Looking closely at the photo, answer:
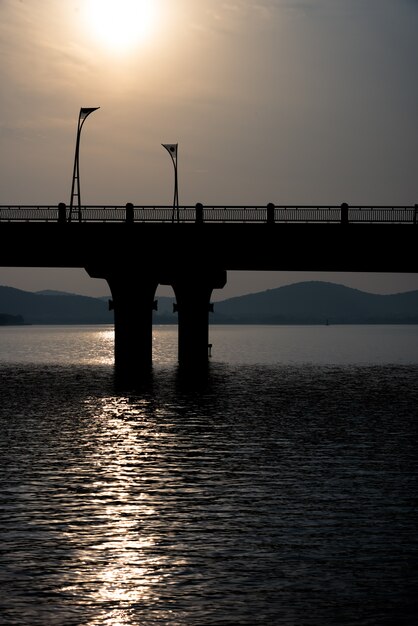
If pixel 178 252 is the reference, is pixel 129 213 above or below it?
above

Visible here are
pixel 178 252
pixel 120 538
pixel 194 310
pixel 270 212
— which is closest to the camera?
pixel 120 538

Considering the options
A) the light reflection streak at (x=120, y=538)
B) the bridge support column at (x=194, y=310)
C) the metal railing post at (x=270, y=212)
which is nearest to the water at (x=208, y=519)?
the light reflection streak at (x=120, y=538)

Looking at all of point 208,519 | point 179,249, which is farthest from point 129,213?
point 208,519

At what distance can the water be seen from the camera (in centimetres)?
1588

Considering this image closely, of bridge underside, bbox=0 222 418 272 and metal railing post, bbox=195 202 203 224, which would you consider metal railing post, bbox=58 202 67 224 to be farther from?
metal railing post, bbox=195 202 203 224

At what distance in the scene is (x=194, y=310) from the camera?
8644 centimetres

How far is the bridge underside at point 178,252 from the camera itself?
254ft

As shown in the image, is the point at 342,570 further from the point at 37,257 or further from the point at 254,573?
the point at 37,257

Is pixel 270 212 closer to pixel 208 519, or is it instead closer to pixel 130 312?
pixel 130 312

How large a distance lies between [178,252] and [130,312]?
5.89m

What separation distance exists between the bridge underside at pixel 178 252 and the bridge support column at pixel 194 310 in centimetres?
13

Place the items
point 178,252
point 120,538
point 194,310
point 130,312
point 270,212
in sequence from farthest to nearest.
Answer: point 194,310
point 130,312
point 178,252
point 270,212
point 120,538

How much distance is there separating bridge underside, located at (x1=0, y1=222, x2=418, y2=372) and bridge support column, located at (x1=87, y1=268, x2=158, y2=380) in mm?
76

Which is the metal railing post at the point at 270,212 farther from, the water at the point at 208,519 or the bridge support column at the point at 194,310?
the water at the point at 208,519
